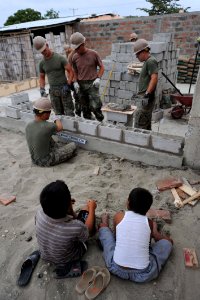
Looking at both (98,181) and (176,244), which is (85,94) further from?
(176,244)

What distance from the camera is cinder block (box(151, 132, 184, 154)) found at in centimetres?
365

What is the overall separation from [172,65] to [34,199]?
6170 mm

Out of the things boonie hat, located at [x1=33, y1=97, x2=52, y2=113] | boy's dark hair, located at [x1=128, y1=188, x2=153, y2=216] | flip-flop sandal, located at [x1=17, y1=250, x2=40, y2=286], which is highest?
boonie hat, located at [x1=33, y1=97, x2=52, y2=113]

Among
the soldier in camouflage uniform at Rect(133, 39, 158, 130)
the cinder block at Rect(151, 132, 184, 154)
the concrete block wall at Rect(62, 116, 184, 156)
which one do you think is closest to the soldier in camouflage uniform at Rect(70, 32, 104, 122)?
the concrete block wall at Rect(62, 116, 184, 156)

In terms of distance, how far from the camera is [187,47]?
10008 mm

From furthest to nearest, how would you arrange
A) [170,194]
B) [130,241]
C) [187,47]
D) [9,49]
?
[9,49] → [187,47] → [170,194] → [130,241]

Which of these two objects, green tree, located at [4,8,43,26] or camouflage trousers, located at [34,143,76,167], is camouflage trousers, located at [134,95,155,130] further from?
green tree, located at [4,8,43,26]

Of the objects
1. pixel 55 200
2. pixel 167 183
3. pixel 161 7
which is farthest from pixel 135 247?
pixel 161 7

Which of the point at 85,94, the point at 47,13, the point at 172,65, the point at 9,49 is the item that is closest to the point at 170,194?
the point at 85,94

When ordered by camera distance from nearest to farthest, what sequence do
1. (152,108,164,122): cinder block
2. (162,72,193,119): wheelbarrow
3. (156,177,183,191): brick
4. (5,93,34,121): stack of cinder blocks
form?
(156,177,183,191): brick < (5,93,34,121): stack of cinder blocks < (162,72,193,119): wheelbarrow < (152,108,164,122): cinder block

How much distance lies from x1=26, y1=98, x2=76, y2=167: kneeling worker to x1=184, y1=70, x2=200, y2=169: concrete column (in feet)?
6.19

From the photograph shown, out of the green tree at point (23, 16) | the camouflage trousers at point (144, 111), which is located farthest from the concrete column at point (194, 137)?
the green tree at point (23, 16)

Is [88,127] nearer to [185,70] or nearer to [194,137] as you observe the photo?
[194,137]

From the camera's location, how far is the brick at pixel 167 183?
3416 millimetres
